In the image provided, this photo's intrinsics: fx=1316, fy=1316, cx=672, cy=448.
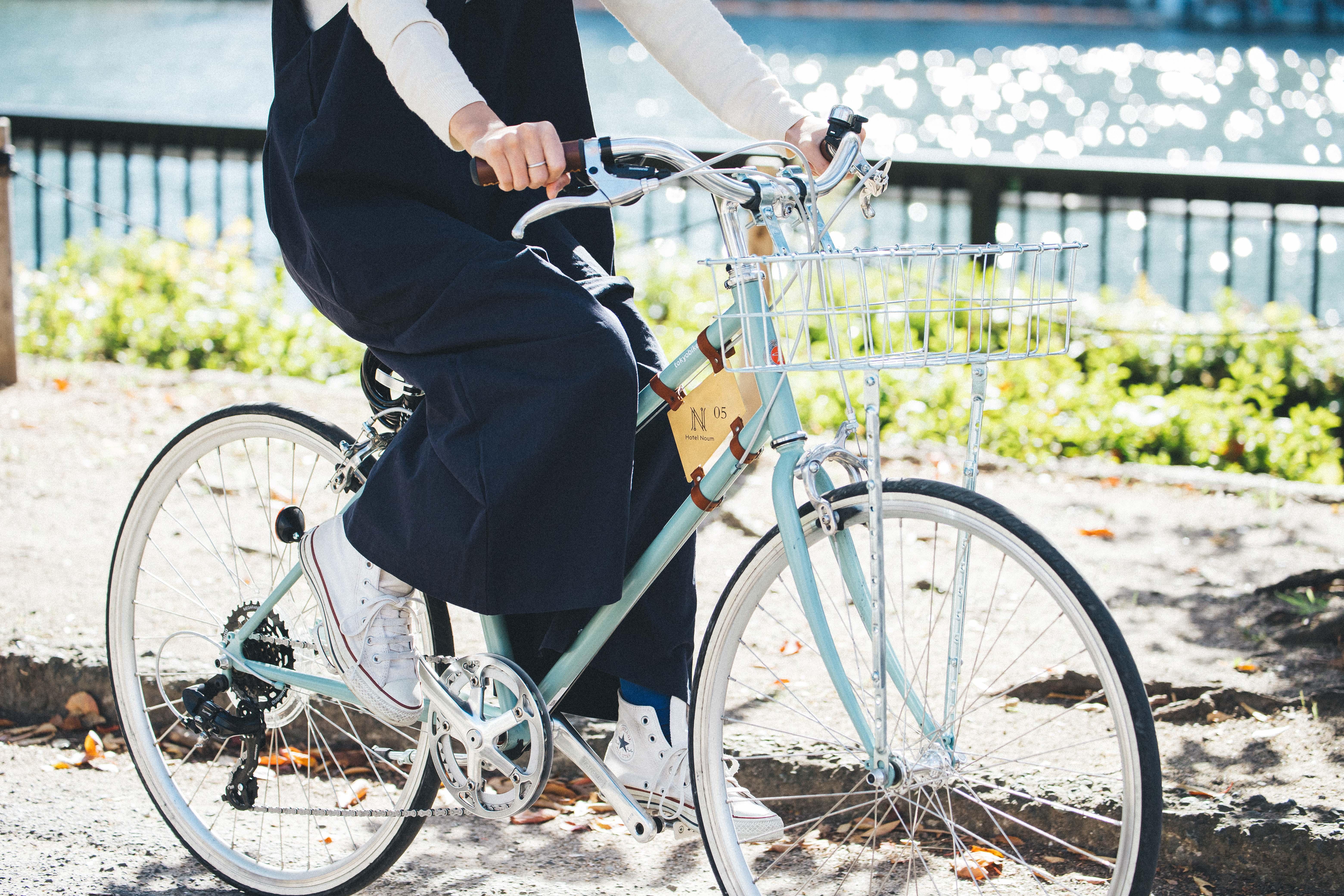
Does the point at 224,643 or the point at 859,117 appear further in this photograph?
the point at 224,643

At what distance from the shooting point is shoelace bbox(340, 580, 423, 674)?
92.7 inches

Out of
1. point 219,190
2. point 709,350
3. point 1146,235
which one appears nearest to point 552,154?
point 709,350

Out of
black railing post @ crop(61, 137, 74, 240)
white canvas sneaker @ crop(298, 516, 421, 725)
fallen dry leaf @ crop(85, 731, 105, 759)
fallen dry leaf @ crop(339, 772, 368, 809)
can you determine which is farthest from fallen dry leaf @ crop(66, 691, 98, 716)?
black railing post @ crop(61, 137, 74, 240)

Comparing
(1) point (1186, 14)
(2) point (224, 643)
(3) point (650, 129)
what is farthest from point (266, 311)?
(1) point (1186, 14)

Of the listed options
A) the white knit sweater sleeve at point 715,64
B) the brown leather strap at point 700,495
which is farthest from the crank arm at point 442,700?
the white knit sweater sleeve at point 715,64

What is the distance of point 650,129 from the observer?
1566 cm

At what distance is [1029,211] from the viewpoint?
24.9 ft

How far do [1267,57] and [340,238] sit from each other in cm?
3279

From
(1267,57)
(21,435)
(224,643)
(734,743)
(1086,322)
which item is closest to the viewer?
(224,643)

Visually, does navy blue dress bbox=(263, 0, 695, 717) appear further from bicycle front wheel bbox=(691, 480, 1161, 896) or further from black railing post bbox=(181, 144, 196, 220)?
black railing post bbox=(181, 144, 196, 220)

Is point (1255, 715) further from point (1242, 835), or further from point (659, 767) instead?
point (659, 767)

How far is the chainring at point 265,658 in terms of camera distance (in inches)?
104

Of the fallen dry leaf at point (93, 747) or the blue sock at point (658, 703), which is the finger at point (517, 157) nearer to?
the blue sock at point (658, 703)

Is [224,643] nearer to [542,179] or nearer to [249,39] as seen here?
[542,179]
